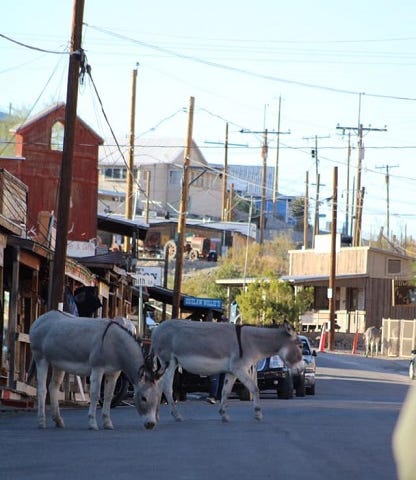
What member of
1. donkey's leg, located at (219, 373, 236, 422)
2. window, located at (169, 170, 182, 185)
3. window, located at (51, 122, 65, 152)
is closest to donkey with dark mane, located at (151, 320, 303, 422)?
donkey's leg, located at (219, 373, 236, 422)

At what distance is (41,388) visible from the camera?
16.8 m

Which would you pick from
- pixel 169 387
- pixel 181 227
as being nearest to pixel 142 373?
pixel 169 387

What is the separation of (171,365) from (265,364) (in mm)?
11371

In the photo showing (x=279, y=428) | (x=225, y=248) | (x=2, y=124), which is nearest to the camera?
(x=279, y=428)

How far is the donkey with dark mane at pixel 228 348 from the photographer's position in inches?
783

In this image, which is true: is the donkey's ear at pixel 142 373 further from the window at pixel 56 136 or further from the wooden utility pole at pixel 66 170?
the window at pixel 56 136

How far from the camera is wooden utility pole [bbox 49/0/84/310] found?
23.2m

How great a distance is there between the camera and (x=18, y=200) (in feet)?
107

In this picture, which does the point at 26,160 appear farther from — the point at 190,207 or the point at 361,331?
the point at 190,207

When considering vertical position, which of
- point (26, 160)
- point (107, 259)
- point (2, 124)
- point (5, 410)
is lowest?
point (5, 410)

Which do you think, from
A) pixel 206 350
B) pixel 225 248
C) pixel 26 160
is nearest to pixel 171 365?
pixel 206 350

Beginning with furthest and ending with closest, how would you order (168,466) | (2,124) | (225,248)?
(225,248), (2,124), (168,466)

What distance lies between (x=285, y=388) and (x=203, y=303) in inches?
383

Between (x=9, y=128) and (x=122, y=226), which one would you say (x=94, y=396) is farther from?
(x=9, y=128)
